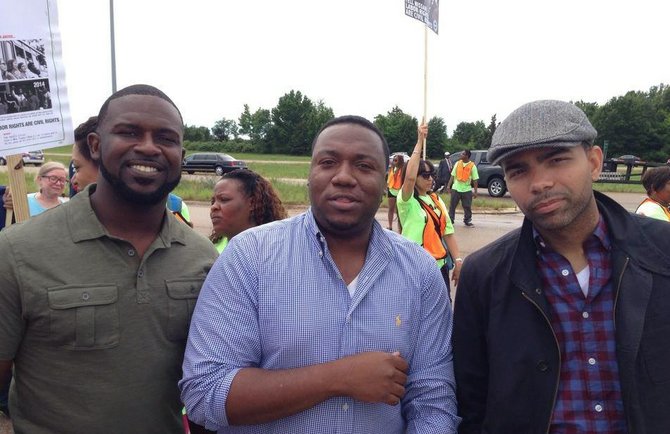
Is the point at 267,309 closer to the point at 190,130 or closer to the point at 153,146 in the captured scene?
the point at 153,146

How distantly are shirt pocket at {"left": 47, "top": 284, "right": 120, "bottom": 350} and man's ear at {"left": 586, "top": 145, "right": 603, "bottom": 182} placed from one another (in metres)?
1.83

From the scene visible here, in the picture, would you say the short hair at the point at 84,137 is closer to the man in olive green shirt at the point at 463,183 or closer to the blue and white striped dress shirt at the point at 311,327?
the blue and white striped dress shirt at the point at 311,327

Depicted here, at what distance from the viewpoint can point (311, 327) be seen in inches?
72.7

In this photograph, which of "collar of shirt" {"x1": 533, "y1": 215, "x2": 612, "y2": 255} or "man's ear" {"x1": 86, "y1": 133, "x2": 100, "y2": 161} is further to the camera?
"man's ear" {"x1": 86, "y1": 133, "x2": 100, "y2": 161}

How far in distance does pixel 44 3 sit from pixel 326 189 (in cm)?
199

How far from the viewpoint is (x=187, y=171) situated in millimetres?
36062

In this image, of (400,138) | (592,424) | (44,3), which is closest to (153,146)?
(44,3)

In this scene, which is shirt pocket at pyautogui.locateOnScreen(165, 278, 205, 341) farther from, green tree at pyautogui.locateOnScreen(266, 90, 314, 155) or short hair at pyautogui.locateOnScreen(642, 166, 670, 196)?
green tree at pyautogui.locateOnScreen(266, 90, 314, 155)

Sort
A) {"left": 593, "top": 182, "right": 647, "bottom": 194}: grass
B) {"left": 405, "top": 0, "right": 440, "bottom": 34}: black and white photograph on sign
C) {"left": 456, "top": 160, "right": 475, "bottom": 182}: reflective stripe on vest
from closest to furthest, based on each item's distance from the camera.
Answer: {"left": 405, "top": 0, "right": 440, "bottom": 34}: black and white photograph on sign < {"left": 456, "top": 160, "right": 475, "bottom": 182}: reflective stripe on vest < {"left": 593, "top": 182, "right": 647, "bottom": 194}: grass

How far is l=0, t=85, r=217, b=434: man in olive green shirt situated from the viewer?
189 cm

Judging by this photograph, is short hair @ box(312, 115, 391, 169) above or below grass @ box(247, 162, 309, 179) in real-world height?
above

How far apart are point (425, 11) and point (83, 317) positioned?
755cm

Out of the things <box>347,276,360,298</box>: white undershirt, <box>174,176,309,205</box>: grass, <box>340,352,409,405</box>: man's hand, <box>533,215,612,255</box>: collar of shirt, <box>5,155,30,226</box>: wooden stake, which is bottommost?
<box>174,176,309,205</box>: grass

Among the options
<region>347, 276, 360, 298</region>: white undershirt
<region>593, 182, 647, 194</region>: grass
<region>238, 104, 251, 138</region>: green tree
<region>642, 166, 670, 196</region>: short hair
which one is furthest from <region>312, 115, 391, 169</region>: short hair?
<region>238, 104, 251, 138</region>: green tree
